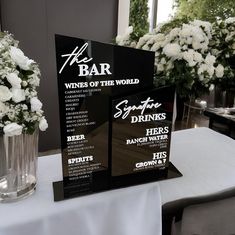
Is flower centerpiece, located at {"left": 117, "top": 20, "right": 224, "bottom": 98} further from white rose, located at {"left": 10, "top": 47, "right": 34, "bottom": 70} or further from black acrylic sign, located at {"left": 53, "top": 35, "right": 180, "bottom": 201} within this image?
white rose, located at {"left": 10, "top": 47, "right": 34, "bottom": 70}

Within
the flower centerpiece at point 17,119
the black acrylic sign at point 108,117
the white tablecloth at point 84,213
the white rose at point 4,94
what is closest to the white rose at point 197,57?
the black acrylic sign at point 108,117

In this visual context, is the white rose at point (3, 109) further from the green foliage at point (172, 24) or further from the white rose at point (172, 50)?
the green foliage at point (172, 24)

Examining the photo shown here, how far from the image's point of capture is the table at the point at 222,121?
6.33 ft

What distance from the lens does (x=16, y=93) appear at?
74 cm

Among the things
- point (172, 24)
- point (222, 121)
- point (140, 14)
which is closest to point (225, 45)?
point (172, 24)

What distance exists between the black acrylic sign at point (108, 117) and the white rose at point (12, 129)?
0.44ft

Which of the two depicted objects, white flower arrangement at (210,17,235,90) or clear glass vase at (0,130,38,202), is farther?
white flower arrangement at (210,17,235,90)

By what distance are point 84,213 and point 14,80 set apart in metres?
0.45

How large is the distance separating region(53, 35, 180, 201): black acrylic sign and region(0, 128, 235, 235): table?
0.14 feet

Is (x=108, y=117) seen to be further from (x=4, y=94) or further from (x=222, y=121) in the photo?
(x=222, y=121)

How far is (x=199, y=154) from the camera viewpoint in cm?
123

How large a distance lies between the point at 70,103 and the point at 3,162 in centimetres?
26

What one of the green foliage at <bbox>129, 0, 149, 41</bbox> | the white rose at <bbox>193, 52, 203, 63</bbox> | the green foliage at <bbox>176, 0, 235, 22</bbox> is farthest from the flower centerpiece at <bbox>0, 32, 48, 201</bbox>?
the green foliage at <bbox>176, 0, 235, 22</bbox>

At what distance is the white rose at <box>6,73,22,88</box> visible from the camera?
2.40 feet
